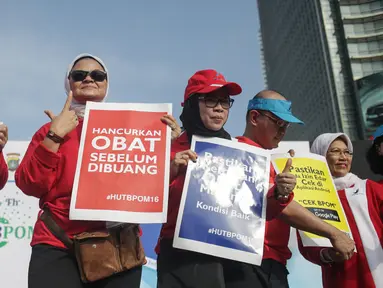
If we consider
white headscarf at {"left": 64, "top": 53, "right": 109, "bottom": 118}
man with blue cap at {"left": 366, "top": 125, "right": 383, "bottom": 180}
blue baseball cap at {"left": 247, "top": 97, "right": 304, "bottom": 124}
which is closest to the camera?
white headscarf at {"left": 64, "top": 53, "right": 109, "bottom": 118}

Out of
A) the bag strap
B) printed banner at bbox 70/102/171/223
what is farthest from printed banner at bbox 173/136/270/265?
the bag strap

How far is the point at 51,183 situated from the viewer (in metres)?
2.04

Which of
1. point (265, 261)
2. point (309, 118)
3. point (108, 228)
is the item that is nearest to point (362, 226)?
point (265, 261)

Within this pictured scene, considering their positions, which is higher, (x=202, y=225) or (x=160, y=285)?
(x=202, y=225)

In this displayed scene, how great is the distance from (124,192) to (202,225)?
0.41 meters

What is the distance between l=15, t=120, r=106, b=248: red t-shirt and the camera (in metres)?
1.98

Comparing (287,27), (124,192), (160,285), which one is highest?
(287,27)

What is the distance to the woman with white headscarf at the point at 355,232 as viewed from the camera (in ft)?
8.67

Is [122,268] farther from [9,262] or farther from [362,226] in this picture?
[9,262]

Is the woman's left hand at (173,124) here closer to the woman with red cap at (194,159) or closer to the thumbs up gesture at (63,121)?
the woman with red cap at (194,159)

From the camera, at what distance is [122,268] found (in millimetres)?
2016

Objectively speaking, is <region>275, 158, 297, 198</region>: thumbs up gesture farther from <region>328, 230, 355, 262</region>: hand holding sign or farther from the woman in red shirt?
the woman in red shirt

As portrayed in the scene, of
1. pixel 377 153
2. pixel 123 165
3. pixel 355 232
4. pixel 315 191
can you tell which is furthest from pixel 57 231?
pixel 377 153

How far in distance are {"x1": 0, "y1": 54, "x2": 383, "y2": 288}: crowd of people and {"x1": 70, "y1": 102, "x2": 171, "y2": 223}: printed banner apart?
0.25ft
